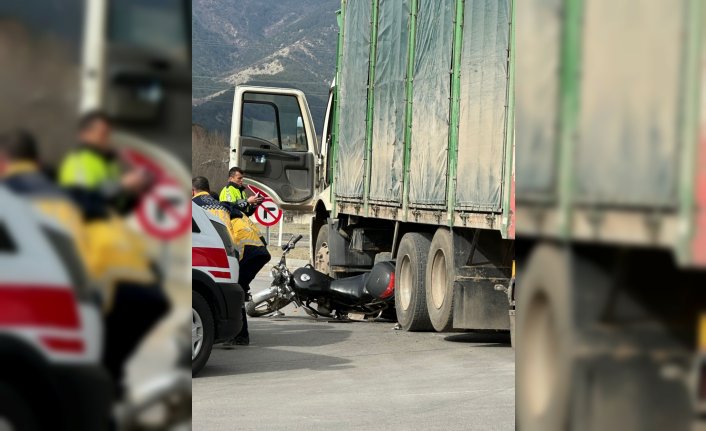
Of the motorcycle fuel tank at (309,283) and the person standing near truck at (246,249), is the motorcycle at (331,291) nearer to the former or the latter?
the motorcycle fuel tank at (309,283)

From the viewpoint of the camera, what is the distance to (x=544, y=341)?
5.05 feet

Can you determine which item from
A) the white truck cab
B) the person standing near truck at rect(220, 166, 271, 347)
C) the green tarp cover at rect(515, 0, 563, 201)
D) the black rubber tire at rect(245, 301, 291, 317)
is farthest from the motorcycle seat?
the green tarp cover at rect(515, 0, 563, 201)

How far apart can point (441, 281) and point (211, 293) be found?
358 centimetres

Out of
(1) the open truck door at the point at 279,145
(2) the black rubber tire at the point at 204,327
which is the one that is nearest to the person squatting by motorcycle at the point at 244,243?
(2) the black rubber tire at the point at 204,327

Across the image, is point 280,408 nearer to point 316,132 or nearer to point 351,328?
point 351,328

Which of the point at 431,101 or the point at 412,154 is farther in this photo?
the point at 412,154

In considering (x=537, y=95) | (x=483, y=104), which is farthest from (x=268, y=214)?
(x=537, y=95)

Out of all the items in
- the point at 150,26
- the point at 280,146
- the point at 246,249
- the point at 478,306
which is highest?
the point at 150,26

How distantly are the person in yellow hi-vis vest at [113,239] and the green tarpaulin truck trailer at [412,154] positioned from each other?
6929 mm

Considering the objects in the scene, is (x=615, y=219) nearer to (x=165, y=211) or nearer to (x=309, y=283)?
(x=165, y=211)

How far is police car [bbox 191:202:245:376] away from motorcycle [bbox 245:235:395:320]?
14.6 ft

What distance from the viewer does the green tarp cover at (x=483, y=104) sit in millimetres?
9461

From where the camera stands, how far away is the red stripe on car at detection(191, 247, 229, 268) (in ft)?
29.3

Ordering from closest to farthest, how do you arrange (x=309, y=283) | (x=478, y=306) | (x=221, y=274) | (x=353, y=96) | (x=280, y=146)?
(x=221, y=274) < (x=478, y=306) < (x=309, y=283) < (x=353, y=96) < (x=280, y=146)
